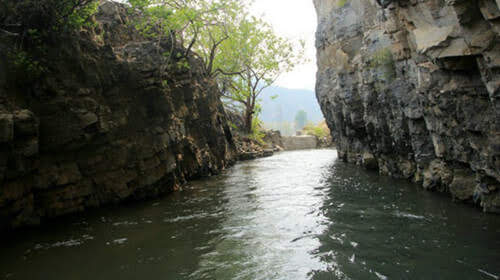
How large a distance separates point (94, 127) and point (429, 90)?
9894 mm

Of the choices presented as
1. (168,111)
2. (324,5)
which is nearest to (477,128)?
(168,111)

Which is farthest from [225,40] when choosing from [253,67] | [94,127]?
[94,127]

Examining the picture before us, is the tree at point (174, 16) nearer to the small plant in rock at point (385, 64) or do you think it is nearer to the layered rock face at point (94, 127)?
the layered rock face at point (94, 127)

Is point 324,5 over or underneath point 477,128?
over

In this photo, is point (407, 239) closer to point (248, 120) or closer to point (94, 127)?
point (94, 127)

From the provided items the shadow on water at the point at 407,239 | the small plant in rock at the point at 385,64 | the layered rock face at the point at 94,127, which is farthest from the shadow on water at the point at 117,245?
the small plant in rock at the point at 385,64

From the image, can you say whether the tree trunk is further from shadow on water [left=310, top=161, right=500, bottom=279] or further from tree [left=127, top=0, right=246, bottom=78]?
shadow on water [left=310, top=161, right=500, bottom=279]

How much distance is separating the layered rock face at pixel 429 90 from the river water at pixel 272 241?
1118mm

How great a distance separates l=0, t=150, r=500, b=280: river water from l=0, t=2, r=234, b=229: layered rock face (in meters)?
0.77

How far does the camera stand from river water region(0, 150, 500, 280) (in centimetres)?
515

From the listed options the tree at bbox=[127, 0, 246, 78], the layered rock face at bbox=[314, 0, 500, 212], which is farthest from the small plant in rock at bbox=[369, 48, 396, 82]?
the tree at bbox=[127, 0, 246, 78]

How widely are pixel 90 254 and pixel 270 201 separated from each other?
5.69m

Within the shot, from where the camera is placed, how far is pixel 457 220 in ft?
22.9

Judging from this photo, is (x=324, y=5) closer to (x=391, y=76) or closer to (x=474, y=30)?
(x=391, y=76)
